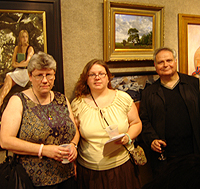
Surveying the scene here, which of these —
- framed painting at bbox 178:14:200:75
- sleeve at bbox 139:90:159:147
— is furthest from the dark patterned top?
framed painting at bbox 178:14:200:75

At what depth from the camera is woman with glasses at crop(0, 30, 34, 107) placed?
77.2 inches

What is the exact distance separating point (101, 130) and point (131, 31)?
53.8 inches

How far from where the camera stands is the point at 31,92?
1.65 meters

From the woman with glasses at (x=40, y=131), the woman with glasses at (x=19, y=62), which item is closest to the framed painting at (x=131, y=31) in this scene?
the woman with glasses at (x=19, y=62)

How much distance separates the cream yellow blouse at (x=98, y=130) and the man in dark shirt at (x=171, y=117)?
1.38ft

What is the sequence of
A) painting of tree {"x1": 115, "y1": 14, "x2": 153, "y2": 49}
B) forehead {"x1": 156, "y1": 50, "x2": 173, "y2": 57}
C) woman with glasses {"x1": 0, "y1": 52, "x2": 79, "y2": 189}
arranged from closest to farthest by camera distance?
woman with glasses {"x1": 0, "y1": 52, "x2": 79, "y2": 189} → forehead {"x1": 156, "y1": 50, "x2": 173, "y2": 57} → painting of tree {"x1": 115, "y1": 14, "x2": 153, "y2": 49}

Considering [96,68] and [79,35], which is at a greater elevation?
[79,35]

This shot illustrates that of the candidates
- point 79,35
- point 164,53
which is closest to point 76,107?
point 79,35

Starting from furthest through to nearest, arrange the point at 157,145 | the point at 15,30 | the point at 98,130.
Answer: the point at 157,145
the point at 15,30
the point at 98,130

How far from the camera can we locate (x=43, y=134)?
5.04 ft

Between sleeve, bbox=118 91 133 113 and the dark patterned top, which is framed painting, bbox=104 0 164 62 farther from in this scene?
the dark patterned top

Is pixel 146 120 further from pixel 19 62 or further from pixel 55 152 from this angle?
pixel 19 62

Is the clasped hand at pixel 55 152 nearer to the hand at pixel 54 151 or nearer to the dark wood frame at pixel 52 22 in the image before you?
the hand at pixel 54 151

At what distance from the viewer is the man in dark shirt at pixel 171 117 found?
7.23 feet
